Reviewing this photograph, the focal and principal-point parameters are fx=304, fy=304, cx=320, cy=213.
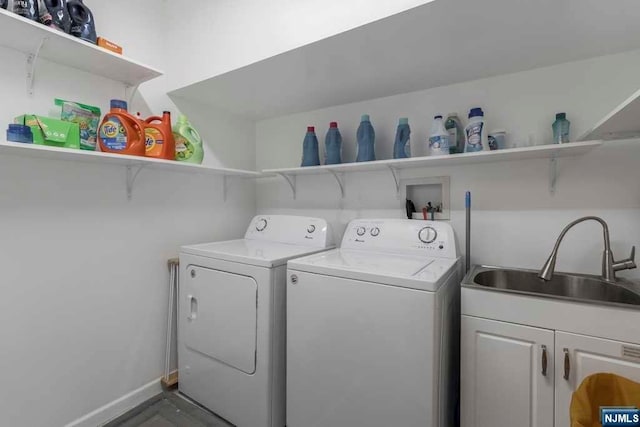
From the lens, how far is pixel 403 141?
205cm

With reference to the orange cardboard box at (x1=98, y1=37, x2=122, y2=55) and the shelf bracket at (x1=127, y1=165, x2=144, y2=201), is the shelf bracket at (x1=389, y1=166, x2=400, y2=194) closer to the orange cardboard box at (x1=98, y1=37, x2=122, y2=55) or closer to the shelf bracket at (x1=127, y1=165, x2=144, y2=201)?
the shelf bracket at (x1=127, y1=165, x2=144, y2=201)

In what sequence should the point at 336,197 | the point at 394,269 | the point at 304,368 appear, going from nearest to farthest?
the point at 394,269 → the point at 304,368 → the point at 336,197

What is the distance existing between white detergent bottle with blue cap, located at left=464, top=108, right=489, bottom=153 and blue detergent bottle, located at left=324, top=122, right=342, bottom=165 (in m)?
0.90

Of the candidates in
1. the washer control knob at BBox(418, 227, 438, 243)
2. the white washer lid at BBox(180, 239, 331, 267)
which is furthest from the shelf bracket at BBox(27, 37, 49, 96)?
the washer control knob at BBox(418, 227, 438, 243)

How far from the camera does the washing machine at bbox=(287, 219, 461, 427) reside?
1.32 meters

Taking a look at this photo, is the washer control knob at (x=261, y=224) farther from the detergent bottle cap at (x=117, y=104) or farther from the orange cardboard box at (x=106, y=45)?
the orange cardboard box at (x=106, y=45)

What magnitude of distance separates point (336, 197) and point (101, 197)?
1635mm

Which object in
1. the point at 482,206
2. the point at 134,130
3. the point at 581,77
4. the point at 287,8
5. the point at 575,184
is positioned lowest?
the point at 482,206

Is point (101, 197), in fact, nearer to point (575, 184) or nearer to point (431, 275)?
point (431, 275)

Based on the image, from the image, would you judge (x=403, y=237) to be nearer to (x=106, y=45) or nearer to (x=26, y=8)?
(x=106, y=45)

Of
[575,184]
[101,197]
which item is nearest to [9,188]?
[101,197]

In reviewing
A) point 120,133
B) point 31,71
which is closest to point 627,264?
point 120,133

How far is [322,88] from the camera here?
2.18 metres

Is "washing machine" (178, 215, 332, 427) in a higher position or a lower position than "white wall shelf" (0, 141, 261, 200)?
lower
